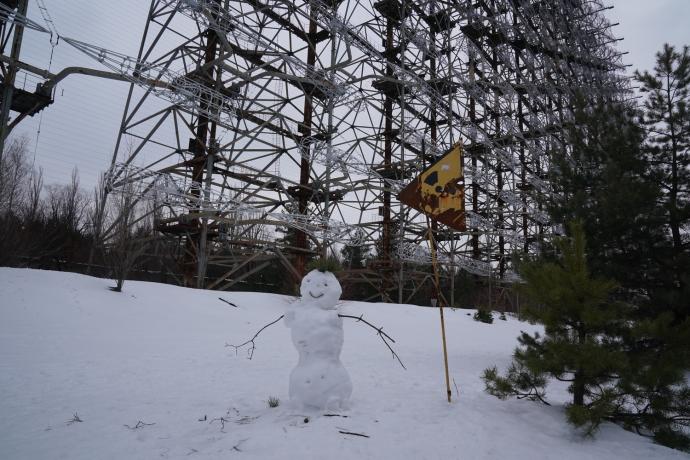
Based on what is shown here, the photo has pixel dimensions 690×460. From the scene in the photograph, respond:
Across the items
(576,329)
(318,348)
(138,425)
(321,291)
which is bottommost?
(138,425)

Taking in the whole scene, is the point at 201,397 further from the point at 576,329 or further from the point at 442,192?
the point at 576,329

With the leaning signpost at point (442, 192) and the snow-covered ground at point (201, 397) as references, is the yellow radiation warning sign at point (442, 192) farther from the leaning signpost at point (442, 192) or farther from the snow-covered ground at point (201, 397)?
the snow-covered ground at point (201, 397)

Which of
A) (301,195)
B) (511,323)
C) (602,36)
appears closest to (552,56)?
(602,36)

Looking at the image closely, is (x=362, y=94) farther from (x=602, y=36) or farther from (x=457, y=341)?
(x=602, y=36)

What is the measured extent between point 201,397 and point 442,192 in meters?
3.62

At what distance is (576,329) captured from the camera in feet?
13.6

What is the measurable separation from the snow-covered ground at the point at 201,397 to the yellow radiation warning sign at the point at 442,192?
210 cm

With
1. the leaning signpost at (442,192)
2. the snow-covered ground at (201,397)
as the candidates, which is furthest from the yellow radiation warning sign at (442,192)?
the snow-covered ground at (201,397)

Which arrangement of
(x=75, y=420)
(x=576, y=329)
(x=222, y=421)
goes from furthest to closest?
(x=576, y=329), (x=222, y=421), (x=75, y=420)

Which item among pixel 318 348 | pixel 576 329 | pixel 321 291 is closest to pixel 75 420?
pixel 318 348

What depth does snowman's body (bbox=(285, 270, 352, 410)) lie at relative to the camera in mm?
4148

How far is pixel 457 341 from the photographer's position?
11.4 metres

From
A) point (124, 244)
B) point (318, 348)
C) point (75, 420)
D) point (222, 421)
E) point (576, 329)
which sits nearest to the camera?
point (75, 420)

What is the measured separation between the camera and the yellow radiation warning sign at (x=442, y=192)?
5.30m
